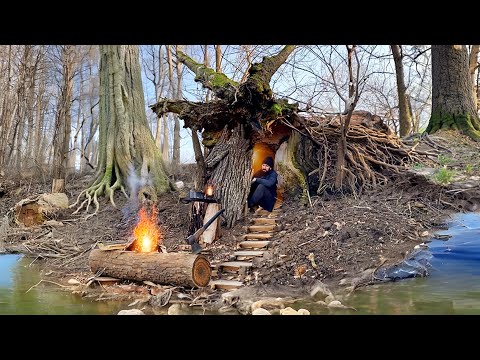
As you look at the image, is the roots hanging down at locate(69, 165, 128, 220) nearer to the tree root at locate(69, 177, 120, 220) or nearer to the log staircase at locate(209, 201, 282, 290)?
the tree root at locate(69, 177, 120, 220)

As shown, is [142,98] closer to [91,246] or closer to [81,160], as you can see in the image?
[81,160]

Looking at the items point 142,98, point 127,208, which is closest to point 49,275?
point 127,208

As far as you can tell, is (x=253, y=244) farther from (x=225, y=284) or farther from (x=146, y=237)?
(x=146, y=237)

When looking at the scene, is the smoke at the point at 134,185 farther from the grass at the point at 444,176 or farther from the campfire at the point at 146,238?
the grass at the point at 444,176

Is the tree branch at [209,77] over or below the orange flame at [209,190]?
over

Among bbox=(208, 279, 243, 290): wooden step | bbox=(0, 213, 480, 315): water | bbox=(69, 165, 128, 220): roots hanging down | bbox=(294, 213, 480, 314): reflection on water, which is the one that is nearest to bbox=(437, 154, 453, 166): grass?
bbox=(0, 213, 480, 315): water

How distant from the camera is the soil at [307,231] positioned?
3.33 metres

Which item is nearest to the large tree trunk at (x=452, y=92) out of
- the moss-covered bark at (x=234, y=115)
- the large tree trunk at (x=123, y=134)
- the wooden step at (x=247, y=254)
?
the moss-covered bark at (x=234, y=115)

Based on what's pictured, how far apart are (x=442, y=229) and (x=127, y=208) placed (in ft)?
11.4

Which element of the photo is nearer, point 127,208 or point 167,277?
point 167,277

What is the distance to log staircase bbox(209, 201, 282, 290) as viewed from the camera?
11.5ft

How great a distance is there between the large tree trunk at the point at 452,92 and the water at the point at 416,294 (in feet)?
6.62

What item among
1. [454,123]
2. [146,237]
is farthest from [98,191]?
[454,123]
